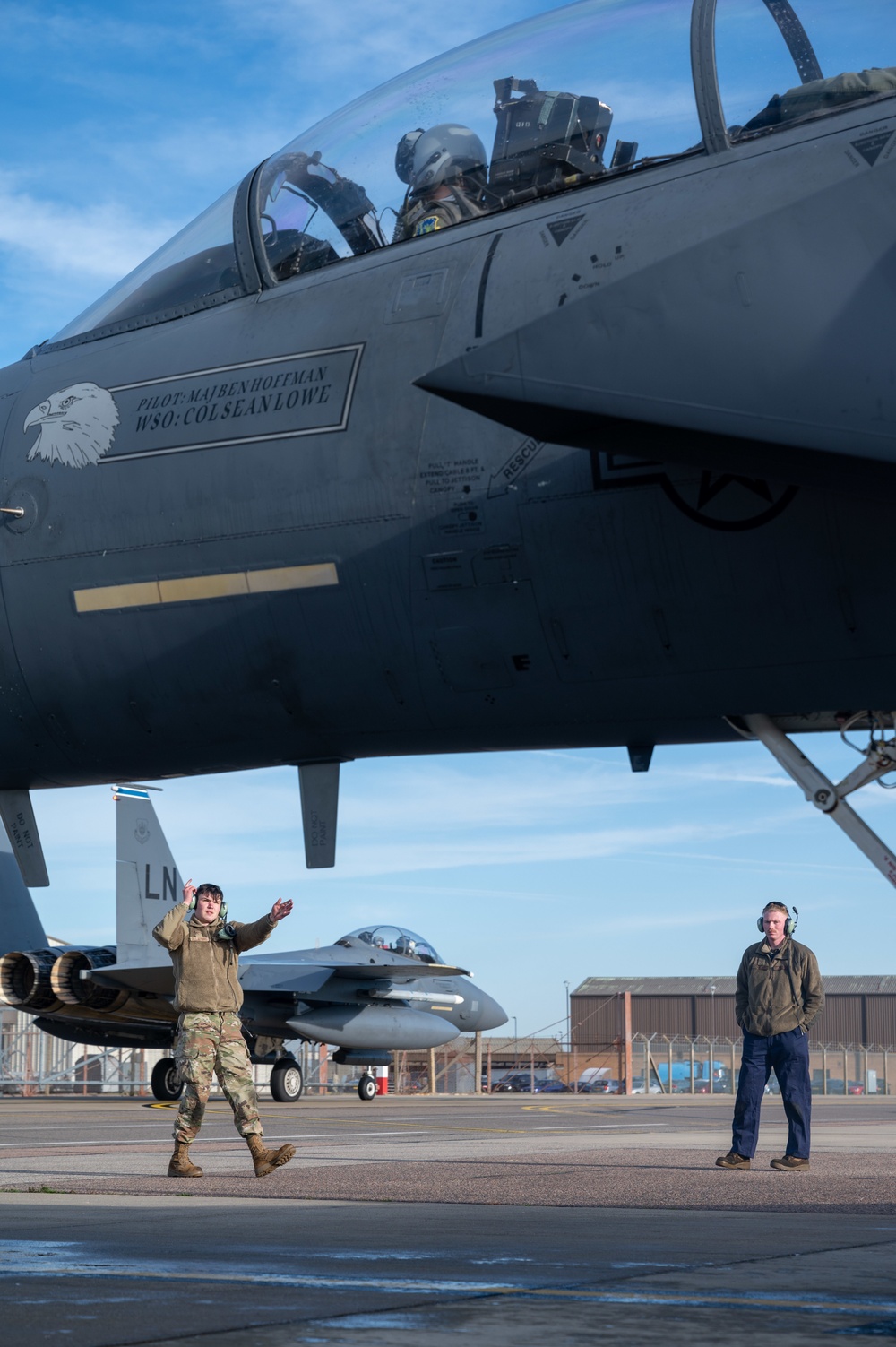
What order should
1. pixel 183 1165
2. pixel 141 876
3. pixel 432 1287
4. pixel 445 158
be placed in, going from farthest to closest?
pixel 141 876 < pixel 183 1165 < pixel 445 158 < pixel 432 1287

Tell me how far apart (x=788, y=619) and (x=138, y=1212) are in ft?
13.9

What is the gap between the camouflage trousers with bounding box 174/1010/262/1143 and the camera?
357 inches

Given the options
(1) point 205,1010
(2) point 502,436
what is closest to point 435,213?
(2) point 502,436

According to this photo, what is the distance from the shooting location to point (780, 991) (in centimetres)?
1027

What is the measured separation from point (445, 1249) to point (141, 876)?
82.4ft

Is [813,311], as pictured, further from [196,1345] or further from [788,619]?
[196,1345]

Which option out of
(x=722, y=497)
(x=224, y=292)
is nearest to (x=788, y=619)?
(x=722, y=497)

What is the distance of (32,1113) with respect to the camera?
23281 mm

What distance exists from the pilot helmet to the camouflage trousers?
538 centimetres

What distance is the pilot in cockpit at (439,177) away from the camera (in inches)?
249

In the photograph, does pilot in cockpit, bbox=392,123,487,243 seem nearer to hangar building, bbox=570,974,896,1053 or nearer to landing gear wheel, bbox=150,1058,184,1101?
landing gear wheel, bbox=150,1058,184,1101

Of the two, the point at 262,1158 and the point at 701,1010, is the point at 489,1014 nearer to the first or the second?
the point at 262,1158

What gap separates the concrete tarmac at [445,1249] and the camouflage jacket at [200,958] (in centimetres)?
109

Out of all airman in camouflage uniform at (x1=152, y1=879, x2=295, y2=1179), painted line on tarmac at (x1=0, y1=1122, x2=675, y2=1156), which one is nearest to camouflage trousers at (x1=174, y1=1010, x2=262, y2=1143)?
airman in camouflage uniform at (x1=152, y1=879, x2=295, y2=1179)
